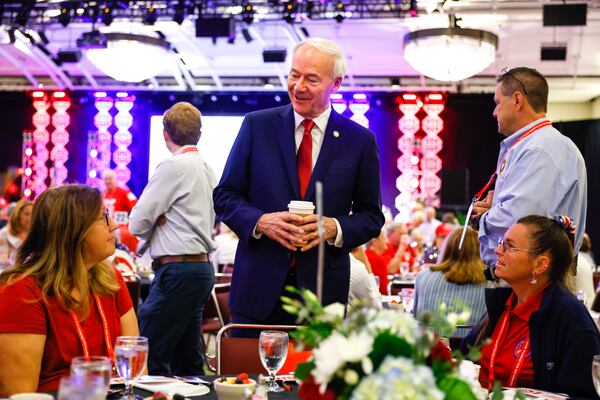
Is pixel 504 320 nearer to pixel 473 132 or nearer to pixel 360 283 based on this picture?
pixel 360 283

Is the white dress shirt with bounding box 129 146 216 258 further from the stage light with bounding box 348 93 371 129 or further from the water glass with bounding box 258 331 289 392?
the stage light with bounding box 348 93 371 129

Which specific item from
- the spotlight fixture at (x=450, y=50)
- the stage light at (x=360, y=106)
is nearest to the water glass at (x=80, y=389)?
the spotlight fixture at (x=450, y=50)

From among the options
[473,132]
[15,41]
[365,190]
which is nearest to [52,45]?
[15,41]

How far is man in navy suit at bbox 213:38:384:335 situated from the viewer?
116 inches

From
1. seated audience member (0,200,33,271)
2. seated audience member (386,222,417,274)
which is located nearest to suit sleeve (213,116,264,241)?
Result: seated audience member (0,200,33,271)

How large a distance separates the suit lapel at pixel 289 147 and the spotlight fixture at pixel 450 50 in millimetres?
6531

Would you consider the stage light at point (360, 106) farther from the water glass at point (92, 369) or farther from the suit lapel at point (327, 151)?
the water glass at point (92, 369)

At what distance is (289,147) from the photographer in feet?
9.92

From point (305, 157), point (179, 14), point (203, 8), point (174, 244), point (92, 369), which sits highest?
point (203, 8)

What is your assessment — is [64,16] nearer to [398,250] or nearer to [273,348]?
[398,250]

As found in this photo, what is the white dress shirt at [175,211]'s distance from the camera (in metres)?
4.43

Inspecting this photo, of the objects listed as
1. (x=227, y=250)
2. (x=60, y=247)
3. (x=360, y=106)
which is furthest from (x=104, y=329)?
(x=360, y=106)

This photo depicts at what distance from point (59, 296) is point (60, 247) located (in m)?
0.16

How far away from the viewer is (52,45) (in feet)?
48.7
